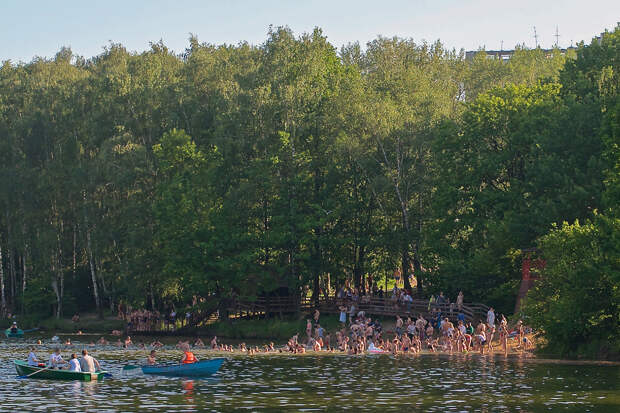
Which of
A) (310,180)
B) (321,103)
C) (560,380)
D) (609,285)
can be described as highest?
(321,103)

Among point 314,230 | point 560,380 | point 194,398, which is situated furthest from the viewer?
point 314,230

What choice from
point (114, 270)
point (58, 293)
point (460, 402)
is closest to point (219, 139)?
point (114, 270)

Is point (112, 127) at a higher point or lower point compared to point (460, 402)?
higher

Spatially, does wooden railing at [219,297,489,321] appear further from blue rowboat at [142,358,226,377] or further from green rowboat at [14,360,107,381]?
green rowboat at [14,360,107,381]

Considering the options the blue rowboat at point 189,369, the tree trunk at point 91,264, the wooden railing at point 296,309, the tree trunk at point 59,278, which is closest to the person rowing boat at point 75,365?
the blue rowboat at point 189,369

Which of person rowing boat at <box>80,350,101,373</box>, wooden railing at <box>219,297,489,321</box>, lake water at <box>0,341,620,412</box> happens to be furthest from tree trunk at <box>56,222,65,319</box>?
person rowing boat at <box>80,350,101,373</box>

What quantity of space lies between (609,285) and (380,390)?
43.3 feet

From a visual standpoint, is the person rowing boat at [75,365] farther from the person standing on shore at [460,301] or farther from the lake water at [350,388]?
the person standing on shore at [460,301]

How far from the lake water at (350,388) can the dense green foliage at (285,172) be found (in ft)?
35.9

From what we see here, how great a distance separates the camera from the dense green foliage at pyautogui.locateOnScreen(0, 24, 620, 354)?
190 ft

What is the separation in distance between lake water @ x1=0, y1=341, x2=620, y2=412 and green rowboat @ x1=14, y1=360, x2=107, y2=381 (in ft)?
1.80

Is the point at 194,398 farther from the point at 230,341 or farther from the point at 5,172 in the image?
the point at 5,172

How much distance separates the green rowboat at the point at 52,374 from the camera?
4175 centimetres

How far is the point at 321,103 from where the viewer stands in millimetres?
71688
